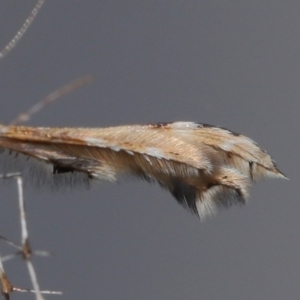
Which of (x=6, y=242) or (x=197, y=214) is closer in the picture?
(x=6, y=242)

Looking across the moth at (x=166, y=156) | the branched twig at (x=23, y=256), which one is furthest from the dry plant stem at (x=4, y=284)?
the moth at (x=166, y=156)

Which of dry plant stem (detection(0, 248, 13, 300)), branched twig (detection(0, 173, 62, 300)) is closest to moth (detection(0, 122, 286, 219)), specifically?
branched twig (detection(0, 173, 62, 300))

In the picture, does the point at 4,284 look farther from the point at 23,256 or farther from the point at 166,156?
the point at 166,156

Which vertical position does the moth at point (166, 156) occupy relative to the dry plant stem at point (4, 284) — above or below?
above

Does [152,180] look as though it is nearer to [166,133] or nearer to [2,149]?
[166,133]

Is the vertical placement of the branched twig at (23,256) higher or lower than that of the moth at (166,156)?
lower

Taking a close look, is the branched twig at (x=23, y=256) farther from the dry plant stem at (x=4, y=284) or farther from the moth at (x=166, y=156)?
the moth at (x=166, y=156)

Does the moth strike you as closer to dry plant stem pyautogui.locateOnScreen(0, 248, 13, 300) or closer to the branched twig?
the branched twig

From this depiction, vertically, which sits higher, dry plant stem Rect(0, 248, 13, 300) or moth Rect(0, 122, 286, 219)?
moth Rect(0, 122, 286, 219)

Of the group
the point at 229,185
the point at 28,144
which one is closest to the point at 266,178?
the point at 229,185
